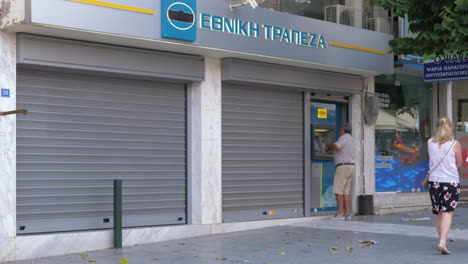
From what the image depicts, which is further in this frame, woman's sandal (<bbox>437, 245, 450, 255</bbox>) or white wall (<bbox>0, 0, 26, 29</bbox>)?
woman's sandal (<bbox>437, 245, 450, 255</bbox>)

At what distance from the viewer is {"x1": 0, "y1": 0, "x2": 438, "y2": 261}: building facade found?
8844 millimetres

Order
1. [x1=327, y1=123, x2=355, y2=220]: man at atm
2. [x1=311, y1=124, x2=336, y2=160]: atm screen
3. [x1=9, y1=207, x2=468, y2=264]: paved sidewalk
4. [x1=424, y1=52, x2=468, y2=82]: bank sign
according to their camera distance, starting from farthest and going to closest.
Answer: [x1=424, y1=52, x2=468, y2=82]: bank sign → [x1=311, y1=124, x2=336, y2=160]: atm screen → [x1=327, y1=123, x2=355, y2=220]: man at atm → [x1=9, y1=207, x2=468, y2=264]: paved sidewalk

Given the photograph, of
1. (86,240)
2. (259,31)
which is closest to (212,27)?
(259,31)

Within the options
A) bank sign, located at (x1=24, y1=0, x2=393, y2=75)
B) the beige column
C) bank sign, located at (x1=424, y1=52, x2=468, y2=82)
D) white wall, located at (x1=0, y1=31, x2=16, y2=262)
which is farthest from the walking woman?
white wall, located at (x1=0, y1=31, x2=16, y2=262)

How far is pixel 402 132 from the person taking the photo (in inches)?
573

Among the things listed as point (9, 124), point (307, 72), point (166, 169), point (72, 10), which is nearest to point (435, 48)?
point (307, 72)

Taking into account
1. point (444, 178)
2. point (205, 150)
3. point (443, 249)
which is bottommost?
point (443, 249)

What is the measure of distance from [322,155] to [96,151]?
15.4 ft

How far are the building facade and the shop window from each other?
1.41 feet

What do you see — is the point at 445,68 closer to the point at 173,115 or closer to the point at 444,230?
the point at 173,115

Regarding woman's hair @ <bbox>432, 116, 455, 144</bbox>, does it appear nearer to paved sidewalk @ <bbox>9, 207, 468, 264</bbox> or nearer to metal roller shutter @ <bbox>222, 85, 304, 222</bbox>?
paved sidewalk @ <bbox>9, 207, 468, 264</bbox>

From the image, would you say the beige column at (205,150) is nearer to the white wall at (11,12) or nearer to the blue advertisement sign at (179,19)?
the blue advertisement sign at (179,19)

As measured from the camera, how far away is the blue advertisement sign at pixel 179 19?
9.47 metres

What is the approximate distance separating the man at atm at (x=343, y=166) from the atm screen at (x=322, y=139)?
339 mm
